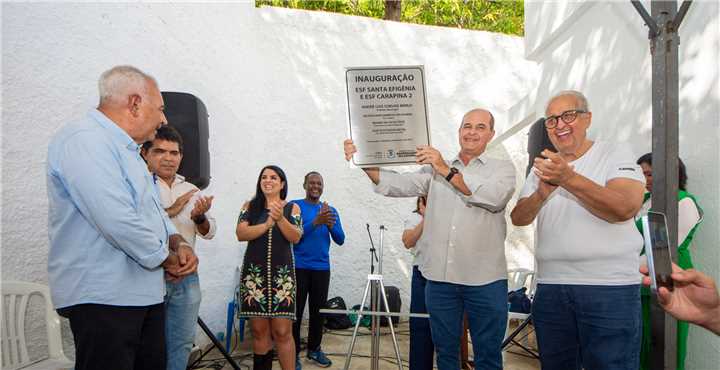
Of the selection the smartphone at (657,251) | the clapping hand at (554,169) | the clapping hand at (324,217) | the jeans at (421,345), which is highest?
the clapping hand at (554,169)

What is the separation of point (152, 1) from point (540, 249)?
399cm

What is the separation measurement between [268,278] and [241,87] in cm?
341

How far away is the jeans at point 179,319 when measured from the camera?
2.79 meters

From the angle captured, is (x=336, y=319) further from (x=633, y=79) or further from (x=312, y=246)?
(x=633, y=79)

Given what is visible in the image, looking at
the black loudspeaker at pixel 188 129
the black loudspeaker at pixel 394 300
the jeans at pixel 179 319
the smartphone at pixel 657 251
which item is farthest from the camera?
A: the black loudspeaker at pixel 394 300

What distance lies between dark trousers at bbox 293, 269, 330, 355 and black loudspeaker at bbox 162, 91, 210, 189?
65.5 inches

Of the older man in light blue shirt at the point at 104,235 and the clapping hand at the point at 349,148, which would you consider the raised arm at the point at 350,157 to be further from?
the older man in light blue shirt at the point at 104,235

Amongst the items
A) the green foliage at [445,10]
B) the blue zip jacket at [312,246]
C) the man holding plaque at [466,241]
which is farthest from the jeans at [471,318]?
the green foliage at [445,10]

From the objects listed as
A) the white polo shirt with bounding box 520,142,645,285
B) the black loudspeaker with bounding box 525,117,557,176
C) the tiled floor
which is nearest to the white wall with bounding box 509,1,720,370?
the black loudspeaker with bounding box 525,117,557,176

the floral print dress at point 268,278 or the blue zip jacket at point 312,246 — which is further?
the blue zip jacket at point 312,246

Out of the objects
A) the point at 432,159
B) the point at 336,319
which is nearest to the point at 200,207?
the point at 432,159

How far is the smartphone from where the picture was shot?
1.18 metres

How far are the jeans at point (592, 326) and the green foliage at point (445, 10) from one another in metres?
10.1

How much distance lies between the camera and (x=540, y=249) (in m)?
2.36
